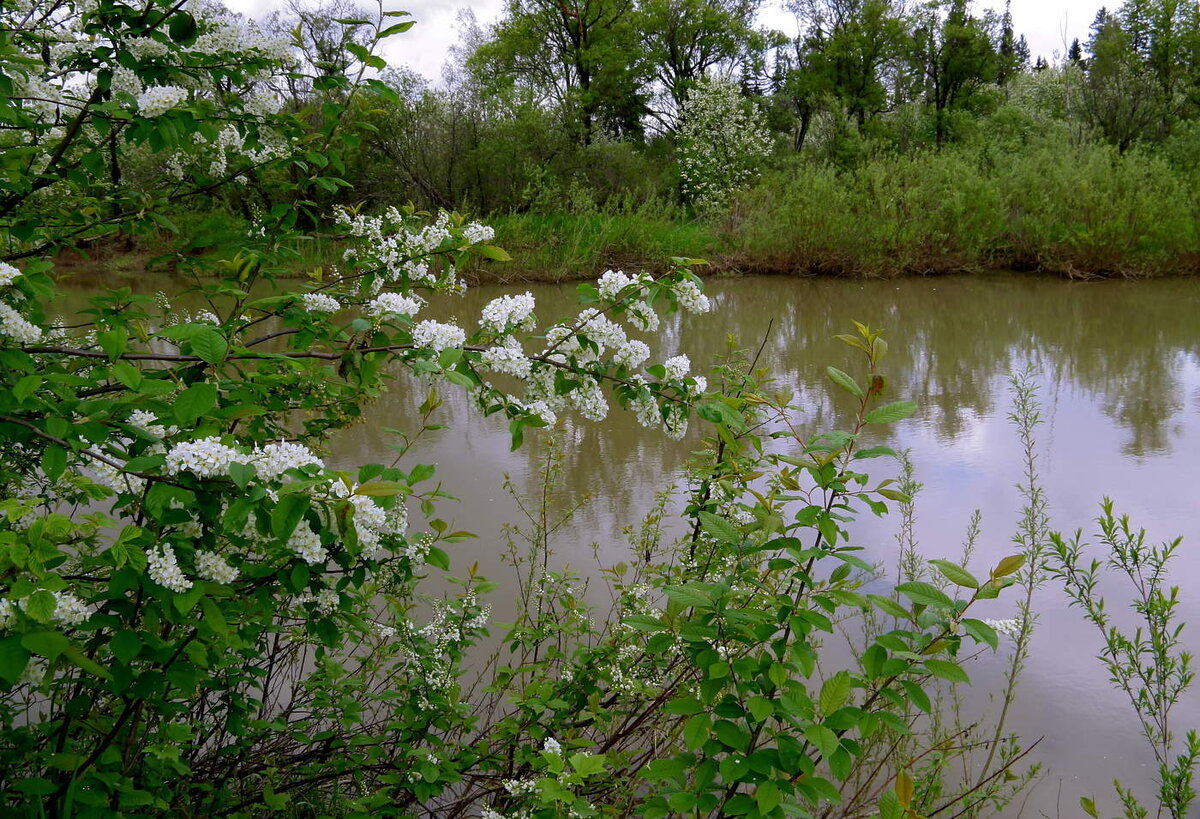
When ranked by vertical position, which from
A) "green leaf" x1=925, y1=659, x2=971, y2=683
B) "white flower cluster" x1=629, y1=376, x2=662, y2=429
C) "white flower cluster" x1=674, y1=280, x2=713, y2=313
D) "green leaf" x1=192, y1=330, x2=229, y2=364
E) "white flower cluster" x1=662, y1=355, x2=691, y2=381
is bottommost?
"green leaf" x1=925, y1=659, x2=971, y2=683

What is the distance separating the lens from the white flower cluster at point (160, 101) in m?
1.52

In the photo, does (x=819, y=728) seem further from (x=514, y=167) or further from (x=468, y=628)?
(x=514, y=167)

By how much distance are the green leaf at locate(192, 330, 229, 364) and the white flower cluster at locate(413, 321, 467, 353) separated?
318 mm

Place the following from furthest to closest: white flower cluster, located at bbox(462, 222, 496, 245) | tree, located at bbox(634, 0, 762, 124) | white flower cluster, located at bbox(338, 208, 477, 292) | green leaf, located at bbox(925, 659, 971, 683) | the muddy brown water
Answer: tree, located at bbox(634, 0, 762, 124) < the muddy brown water < white flower cluster, located at bbox(338, 208, 477, 292) < white flower cluster, located at bbox(462, 222, 496, 245) < green leaf, located at bbox(925, 659, 971, 683)

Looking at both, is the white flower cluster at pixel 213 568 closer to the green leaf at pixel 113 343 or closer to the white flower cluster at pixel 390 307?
the green leaf at pixel 113 343

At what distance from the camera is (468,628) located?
6.25 feet

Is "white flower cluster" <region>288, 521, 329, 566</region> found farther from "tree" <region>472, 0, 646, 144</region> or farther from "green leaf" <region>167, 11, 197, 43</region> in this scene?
"tree" <region>472, 0, 646, 144</region>

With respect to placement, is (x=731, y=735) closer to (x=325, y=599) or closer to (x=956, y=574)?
(x=956, y=574)

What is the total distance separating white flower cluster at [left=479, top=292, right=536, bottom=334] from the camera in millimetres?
1551

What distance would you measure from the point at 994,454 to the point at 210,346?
14.0 feet

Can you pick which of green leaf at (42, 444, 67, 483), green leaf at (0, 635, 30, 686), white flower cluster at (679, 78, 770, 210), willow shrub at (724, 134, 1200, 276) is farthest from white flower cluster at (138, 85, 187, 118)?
white flower cluster at (679, 78, 770, 210)

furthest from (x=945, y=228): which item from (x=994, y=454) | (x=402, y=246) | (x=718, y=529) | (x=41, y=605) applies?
(x=41, y=605)

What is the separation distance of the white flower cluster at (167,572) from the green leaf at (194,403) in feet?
0.58

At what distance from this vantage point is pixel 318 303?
68.7 inches
